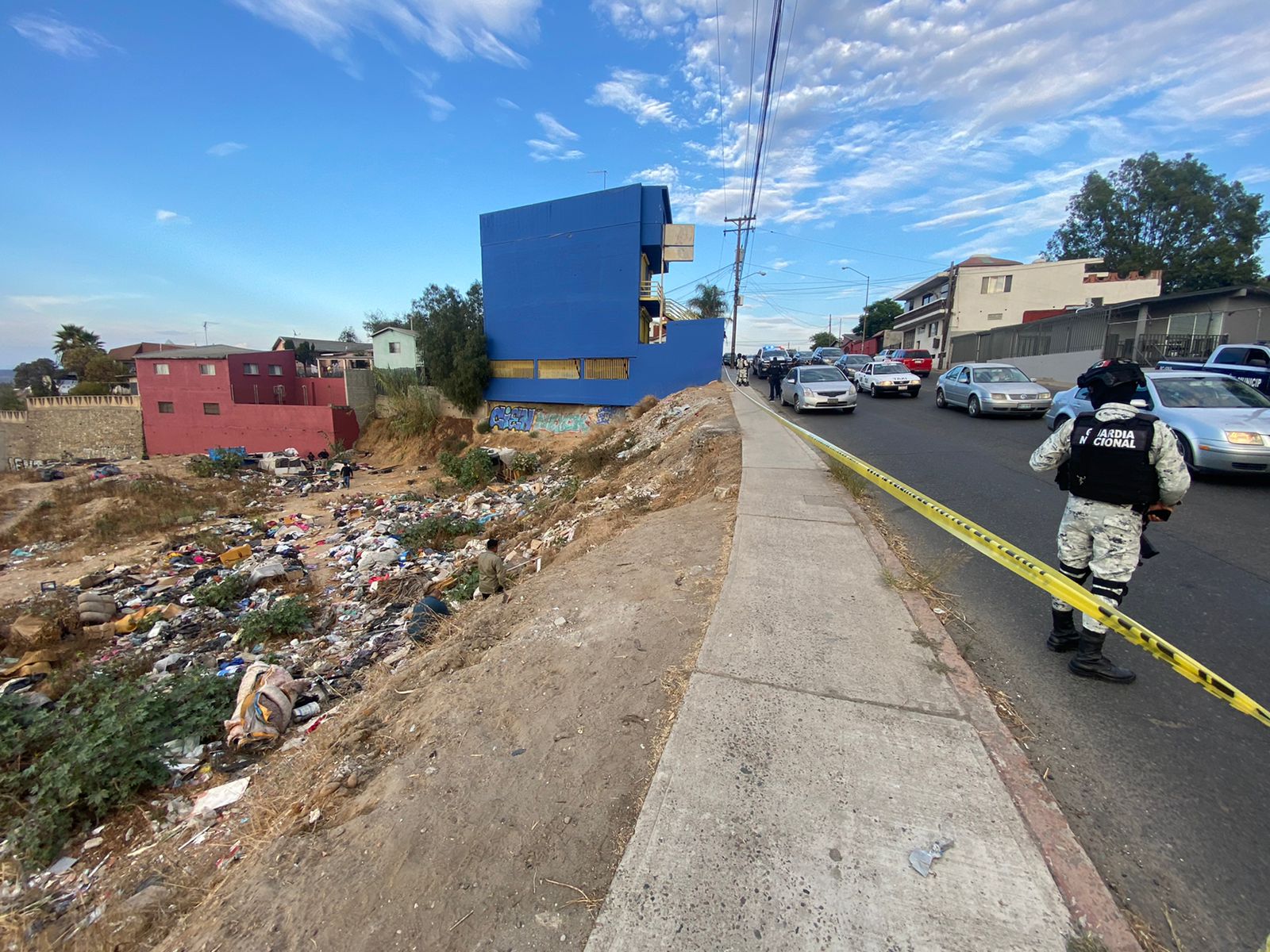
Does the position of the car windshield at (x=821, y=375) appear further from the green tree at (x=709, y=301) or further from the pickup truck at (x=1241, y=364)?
the green tree at (x=709, y=301)

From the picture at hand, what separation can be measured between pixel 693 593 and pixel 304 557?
10969 mm

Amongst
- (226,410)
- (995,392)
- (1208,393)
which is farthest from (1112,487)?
(226,410)

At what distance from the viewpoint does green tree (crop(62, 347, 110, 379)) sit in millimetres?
51156

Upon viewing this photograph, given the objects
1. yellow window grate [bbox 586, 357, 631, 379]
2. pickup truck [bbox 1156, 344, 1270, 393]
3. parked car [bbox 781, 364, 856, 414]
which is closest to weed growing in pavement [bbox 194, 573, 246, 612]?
parked car [bbox 781, 364, 856, 414]

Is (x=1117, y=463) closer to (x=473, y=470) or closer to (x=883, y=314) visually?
(x=473, y=470)

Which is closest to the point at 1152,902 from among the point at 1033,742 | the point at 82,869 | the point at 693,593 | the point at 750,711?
the point at 1033,742

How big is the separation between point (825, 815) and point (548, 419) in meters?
24.9

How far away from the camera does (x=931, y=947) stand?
166 centimetres

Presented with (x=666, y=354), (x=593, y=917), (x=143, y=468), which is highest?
(x=666, y=354)

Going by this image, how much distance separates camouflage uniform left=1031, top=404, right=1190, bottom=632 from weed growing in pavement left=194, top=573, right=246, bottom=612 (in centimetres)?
1106

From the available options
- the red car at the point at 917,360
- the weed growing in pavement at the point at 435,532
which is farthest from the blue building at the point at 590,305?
the weed growing in pavement at the point at 435,532

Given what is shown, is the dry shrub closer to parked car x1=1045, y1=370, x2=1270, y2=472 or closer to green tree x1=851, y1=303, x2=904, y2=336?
parked car x1=1045, y1=370, x2=1270, y2=472

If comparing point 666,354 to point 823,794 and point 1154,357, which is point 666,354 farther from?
point 823,794

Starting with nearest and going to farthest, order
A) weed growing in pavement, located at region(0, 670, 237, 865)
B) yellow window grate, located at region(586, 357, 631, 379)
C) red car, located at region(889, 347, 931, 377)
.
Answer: weed growing in pavement, located at region(0, 670, 237, 865) → yellow window grate, located at region(586, 357, 631, 379) → red car, located at region(889, 347, 931, 377)
